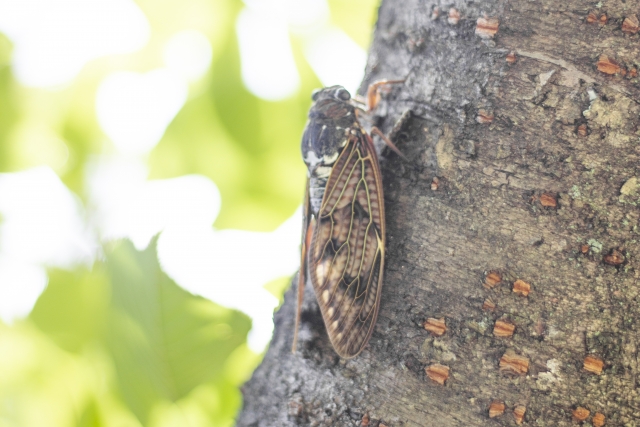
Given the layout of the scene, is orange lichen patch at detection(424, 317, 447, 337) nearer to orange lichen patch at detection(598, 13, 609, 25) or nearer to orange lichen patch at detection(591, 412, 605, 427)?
orange lichen patch at detection(591, 412, 605, 427)

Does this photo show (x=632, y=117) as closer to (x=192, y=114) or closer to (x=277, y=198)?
(x=277, y=198)

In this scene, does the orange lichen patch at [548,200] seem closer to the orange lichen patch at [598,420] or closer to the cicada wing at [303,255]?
the orange lichen patch at [598,420]

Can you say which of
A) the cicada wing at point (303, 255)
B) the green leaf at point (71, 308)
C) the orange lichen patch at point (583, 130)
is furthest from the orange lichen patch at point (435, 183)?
the green leaf at point (71, 308)

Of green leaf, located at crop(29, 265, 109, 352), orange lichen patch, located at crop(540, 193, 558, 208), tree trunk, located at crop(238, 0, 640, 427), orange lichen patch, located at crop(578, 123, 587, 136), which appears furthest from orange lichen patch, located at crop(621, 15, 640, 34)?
green leaf, located at crop(29, 265, 109, 352)

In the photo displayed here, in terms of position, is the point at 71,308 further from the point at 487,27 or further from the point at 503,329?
the point at 487,27

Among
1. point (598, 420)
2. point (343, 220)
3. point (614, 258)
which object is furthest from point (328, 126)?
point (598, 420)
